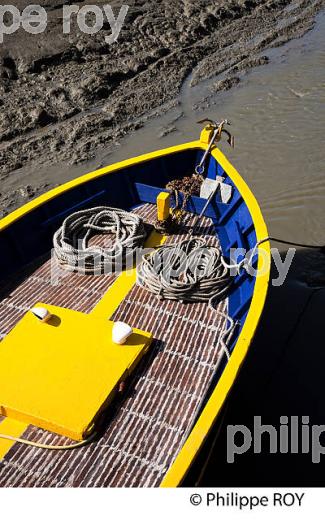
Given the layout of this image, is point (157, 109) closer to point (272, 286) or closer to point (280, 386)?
point (272, 286)

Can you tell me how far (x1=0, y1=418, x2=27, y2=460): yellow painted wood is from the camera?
486cm

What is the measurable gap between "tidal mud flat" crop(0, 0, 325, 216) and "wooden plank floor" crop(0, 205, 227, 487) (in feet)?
15.3

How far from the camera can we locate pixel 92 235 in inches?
296

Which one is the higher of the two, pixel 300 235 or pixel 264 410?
pixel 300 235

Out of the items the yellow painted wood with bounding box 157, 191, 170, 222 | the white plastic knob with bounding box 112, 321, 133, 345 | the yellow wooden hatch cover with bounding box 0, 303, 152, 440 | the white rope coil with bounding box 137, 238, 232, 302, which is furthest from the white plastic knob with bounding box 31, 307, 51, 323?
the yellow painted wood with bounding box 157, 191, 170, 222

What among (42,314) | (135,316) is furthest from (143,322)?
(42,314)

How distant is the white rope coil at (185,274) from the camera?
A: 21.0 ft

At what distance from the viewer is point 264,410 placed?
6957 mm

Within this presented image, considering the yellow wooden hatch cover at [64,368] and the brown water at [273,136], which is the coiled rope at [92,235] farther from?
the brown water at [273,136]

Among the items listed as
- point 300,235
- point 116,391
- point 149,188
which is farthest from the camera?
point 300,235

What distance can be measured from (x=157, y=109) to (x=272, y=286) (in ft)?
23.3

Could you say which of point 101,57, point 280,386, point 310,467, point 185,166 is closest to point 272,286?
point 280,386

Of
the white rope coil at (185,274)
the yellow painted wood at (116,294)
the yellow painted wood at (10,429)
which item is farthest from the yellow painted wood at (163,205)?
the yellow painted wood at (10,429)

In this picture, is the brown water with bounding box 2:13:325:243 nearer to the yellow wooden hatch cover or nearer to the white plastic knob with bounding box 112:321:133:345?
the white plastic knob with bounding box 112:321:133:345
